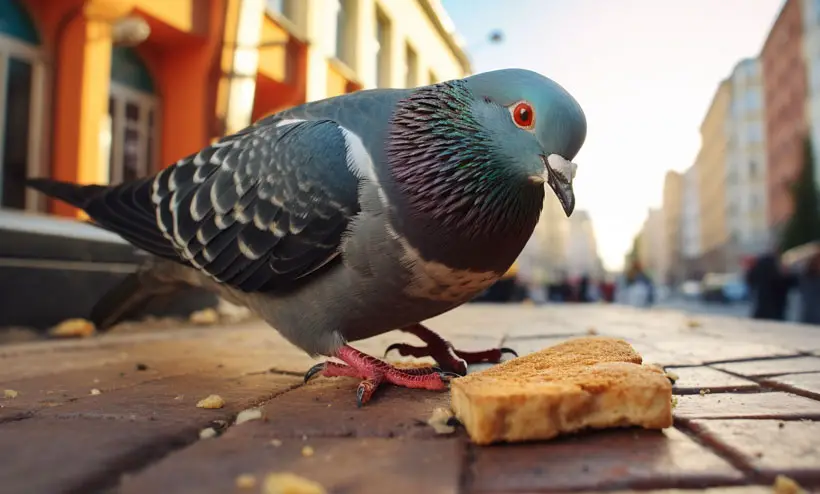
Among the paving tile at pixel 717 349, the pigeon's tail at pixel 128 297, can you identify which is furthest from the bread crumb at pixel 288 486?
the pigeon's tail at pixel 128 297

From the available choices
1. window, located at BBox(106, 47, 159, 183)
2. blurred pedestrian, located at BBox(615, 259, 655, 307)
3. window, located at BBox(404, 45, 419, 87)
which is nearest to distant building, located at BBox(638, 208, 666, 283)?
blurred pedestrian, located at BBox(615, 259, 655, 307)

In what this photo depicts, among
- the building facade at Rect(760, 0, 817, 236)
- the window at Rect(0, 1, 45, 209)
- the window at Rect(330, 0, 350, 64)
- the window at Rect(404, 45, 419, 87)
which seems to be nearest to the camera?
the window at Rect(0, 1, 45, 209)

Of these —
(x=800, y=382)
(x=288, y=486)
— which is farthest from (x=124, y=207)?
(x=800, y=382)

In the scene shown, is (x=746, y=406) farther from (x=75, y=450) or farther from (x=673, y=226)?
(x=673, y=226)

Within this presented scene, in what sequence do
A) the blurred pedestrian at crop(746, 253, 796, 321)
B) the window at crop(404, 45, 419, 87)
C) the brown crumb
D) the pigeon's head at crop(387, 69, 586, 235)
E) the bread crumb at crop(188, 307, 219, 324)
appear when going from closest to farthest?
the brown crumb → the pigeon's head at crop(387, 69, 586, 235) → the bread crumb at crop(188, 307, 219, 324) → the blurred pedestrian at crop(746, 253, 796, 321) → the window at crop(404, 45, 419, 87)

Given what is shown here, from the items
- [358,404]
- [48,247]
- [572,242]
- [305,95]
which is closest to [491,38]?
[305,95]

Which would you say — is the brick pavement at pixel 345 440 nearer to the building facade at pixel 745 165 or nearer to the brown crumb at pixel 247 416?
the brown crumb at pixel 247 416

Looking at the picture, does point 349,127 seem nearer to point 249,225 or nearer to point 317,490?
point 249,225

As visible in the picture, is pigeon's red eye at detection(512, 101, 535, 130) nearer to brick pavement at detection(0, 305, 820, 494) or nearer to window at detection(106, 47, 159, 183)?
brick pavement at detection(0, 305, 820, 494)
